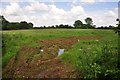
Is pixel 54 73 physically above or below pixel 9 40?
below

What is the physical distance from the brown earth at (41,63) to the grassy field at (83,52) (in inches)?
16.3

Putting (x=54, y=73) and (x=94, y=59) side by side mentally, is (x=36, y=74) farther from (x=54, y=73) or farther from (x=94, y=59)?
(x=94, y=59)

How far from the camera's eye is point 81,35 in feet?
89.6

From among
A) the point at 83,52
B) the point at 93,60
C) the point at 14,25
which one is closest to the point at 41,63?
the point at 83,52

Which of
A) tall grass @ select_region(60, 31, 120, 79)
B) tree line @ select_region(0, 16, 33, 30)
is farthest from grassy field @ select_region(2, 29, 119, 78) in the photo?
tree line @ select_region(0, 16, 33, 30)

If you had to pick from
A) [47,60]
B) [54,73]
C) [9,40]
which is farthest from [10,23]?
→ [54,73]

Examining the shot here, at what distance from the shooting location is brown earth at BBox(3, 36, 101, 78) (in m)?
17.8

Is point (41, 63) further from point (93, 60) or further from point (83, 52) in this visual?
point (93, 60)

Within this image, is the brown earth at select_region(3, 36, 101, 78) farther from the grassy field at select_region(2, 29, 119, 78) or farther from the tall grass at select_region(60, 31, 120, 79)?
the tall grass at select_region(60, 31, 120, 79)

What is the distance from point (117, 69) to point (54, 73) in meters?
3.98

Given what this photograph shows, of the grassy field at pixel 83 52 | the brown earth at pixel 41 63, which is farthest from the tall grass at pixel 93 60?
the brown earth at pixel 41 63

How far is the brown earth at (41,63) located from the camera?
17758mm

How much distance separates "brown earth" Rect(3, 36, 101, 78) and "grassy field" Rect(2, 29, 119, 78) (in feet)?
1.36

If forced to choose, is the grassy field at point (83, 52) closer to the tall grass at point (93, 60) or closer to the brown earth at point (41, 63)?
the tall grass at point (93, 60)
